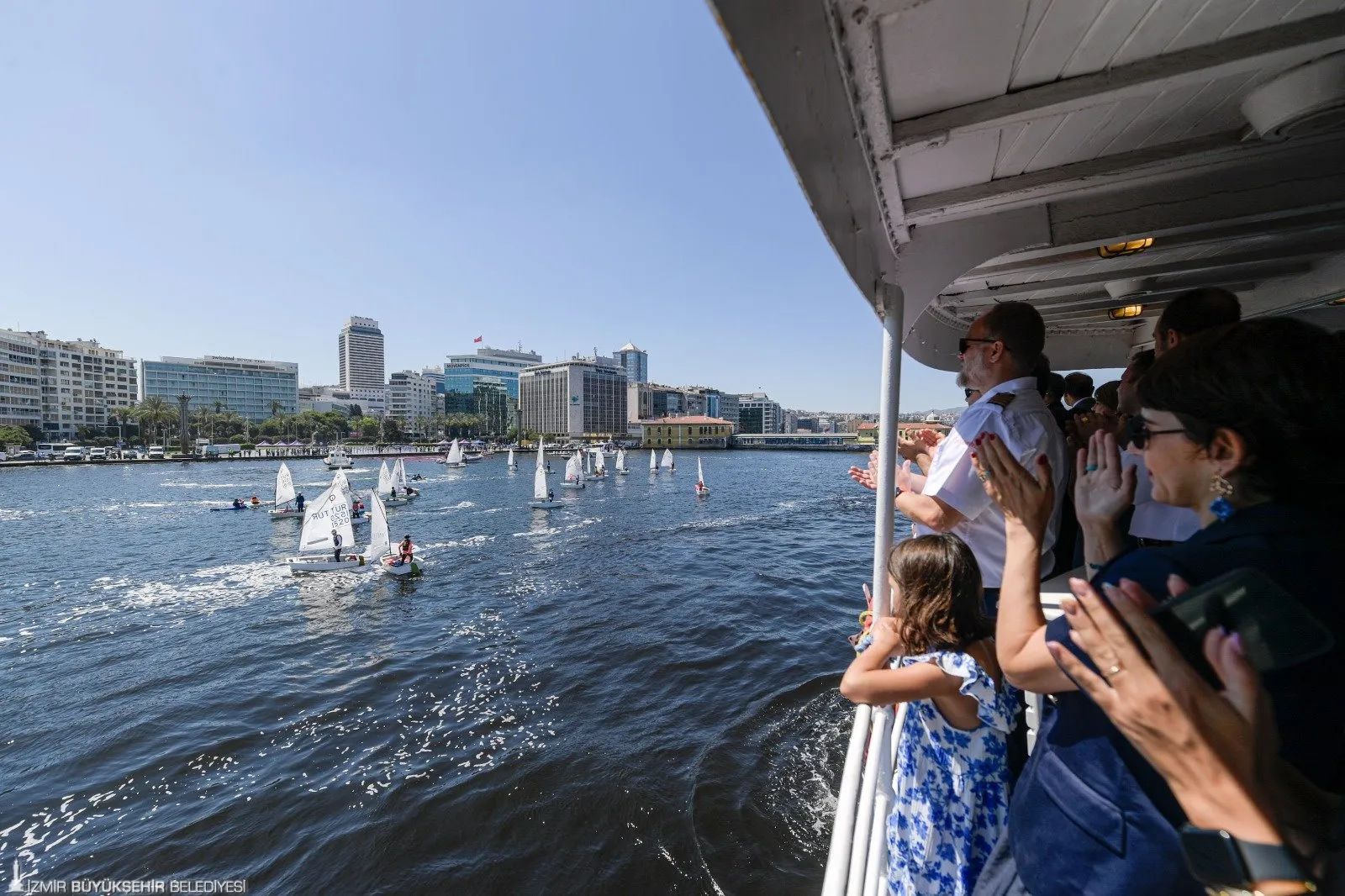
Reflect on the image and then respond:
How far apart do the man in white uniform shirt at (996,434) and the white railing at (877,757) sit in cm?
33

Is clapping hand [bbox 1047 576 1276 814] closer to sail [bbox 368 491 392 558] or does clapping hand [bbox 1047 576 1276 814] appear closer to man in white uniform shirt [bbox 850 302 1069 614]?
man in white uniform shirt [bbox 850 302 1069 614]

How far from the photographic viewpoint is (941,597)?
87.4 inches

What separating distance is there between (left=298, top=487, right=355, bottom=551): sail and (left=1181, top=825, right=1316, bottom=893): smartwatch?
2666 cm

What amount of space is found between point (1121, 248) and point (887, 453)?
7.83 feet

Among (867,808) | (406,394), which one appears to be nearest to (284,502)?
(867,808)

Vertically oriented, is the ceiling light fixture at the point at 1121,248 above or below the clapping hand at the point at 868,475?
above

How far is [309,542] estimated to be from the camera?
23000 mm

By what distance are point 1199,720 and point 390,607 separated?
797 inches

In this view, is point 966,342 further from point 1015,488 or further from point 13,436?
point 13,436

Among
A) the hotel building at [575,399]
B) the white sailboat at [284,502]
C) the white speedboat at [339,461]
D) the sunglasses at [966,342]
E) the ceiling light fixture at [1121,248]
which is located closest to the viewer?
the sunglasses at [966,342]

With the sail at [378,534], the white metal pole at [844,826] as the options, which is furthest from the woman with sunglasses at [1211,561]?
the sail at [378,534]

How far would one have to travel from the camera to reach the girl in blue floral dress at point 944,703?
2152 mm

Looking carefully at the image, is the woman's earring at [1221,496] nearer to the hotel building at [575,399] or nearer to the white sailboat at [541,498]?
the white sailboat at [541,498]

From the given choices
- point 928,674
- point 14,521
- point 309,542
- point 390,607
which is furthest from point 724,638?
point 14,521
